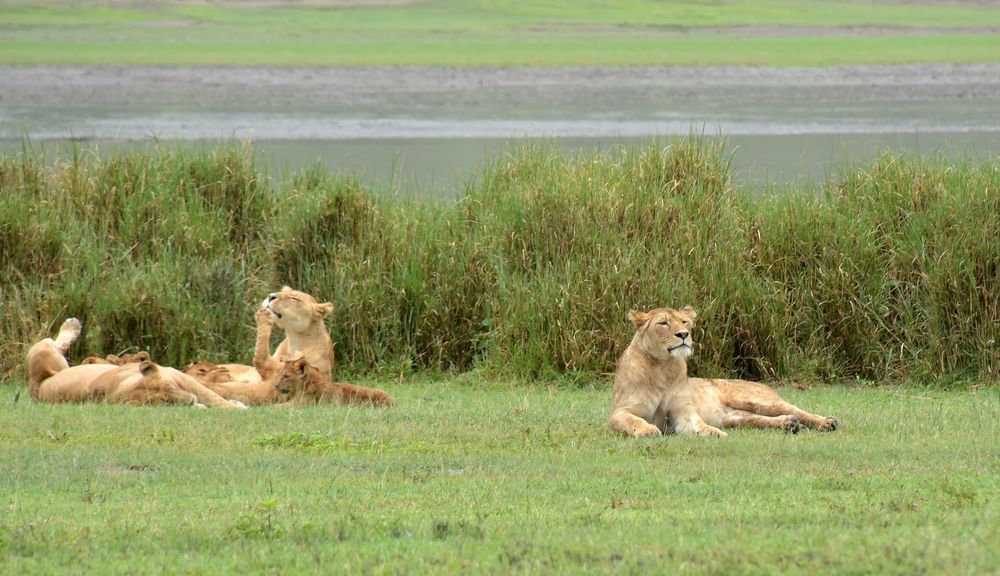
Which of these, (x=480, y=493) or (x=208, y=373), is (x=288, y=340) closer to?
(x=208, y=373)

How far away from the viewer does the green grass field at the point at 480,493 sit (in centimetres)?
662

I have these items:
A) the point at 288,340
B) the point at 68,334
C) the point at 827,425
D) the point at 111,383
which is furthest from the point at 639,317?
the point at 68,334

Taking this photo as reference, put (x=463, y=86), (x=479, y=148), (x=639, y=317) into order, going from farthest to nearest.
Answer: (x=463, y=86)
(x=479, y=148)
(x=639, y=317)

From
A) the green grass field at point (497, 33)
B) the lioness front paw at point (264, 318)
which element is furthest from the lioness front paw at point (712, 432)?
the green grass field at point (497, 33)

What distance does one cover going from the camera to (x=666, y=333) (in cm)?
1093

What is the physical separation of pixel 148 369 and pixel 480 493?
478cm

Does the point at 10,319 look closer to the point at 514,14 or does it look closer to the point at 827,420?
the point at 827,420

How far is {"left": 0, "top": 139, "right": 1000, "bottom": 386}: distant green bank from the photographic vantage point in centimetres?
1454

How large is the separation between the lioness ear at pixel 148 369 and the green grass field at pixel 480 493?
0.44 meters

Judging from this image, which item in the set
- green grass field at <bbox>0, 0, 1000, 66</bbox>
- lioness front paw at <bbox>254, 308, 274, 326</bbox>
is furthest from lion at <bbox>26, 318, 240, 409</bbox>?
green grass field at <bbox>0, 0, 1000, 66</bbox>

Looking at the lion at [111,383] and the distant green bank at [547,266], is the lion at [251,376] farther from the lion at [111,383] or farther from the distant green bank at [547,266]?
the distant green bank at [547,266]

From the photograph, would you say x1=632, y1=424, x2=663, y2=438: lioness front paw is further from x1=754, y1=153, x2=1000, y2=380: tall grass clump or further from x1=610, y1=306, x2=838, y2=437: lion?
x1=754, y1=153, x2=1000, y2=380: tall grass clump

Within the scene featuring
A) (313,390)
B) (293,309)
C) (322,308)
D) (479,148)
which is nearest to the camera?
(313,390)

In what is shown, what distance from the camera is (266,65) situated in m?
51.7
